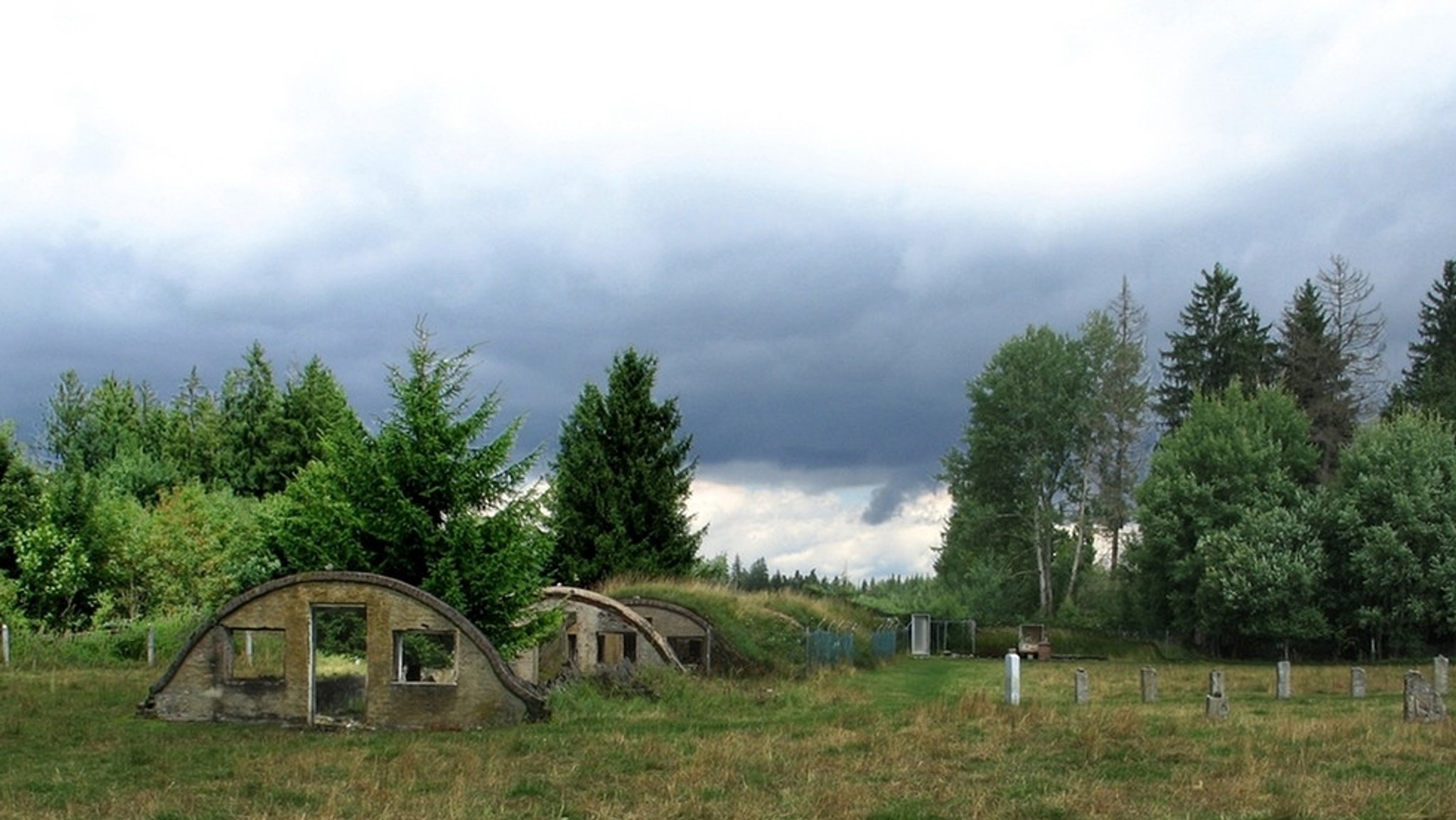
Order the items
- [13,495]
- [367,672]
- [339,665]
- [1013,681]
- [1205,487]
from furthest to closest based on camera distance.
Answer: [1205,487]
[13,495]
[339,665]
[1013,681]
[367,672]

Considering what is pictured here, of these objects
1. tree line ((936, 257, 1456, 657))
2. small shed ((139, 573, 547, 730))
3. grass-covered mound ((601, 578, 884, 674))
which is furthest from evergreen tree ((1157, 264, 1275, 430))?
small shed ((139, 573, 547, 730))

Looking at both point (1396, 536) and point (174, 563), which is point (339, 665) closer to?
point (174, 563)

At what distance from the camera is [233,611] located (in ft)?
87.7

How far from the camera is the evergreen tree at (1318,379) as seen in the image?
247 ft

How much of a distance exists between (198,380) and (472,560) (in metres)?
78.0

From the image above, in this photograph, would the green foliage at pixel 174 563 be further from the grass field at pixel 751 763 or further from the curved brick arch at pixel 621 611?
the grass field at pixel 751 763

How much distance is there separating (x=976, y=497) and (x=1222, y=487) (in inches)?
797

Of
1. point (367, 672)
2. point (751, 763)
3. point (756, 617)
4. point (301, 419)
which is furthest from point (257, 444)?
point (751, 763)

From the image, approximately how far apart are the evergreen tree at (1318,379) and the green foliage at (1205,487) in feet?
16.4

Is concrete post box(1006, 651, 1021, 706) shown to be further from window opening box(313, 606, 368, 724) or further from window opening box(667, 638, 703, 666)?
window opening box(667, 638, 703, 666)

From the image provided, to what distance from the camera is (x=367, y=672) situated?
26844 mm

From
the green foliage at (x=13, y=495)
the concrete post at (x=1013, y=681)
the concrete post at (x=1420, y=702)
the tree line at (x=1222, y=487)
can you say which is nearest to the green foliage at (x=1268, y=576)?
the tree line at (x=1222, y=487)

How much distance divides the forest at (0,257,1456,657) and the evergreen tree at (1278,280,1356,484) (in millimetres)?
205

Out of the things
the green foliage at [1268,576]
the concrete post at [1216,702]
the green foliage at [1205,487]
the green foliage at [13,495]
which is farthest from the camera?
the green foliage at [1205,487]
